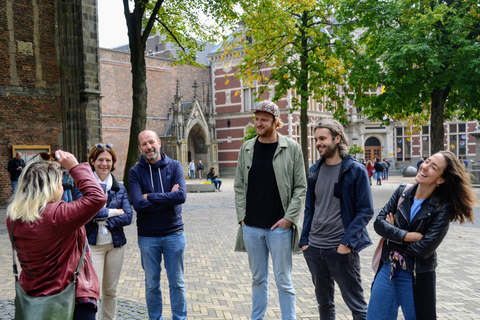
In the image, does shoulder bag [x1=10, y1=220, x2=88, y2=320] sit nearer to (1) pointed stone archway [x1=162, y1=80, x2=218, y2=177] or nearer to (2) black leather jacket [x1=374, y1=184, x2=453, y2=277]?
(2) black leather jacket [x1=374, y1=184, x2=453, y2=277]

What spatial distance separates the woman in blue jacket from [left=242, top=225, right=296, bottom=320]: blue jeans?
3.64 feet

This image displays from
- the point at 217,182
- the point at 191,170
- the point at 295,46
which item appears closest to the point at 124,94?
the point at 191,170

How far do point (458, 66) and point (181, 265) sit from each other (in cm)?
1473

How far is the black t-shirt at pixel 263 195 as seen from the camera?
3.68 m

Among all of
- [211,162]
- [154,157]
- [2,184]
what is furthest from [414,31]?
[211,162]

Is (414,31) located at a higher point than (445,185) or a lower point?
higher

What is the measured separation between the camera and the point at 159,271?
381cm

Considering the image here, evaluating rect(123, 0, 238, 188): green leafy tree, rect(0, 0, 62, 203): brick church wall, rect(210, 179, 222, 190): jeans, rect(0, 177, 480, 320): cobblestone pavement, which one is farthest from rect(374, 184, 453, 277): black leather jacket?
rect(210, 179, 222, 190): jeans

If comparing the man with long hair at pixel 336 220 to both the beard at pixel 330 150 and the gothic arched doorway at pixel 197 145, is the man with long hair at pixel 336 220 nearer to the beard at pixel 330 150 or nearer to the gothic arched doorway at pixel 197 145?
the beard at pixel 330 150

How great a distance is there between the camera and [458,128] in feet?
118

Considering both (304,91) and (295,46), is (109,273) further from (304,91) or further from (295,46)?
(295,46)

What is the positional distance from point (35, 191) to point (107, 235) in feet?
4.64

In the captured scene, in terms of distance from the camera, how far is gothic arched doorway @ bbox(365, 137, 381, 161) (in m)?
39.2

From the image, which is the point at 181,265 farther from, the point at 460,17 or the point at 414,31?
the point at 460,17
